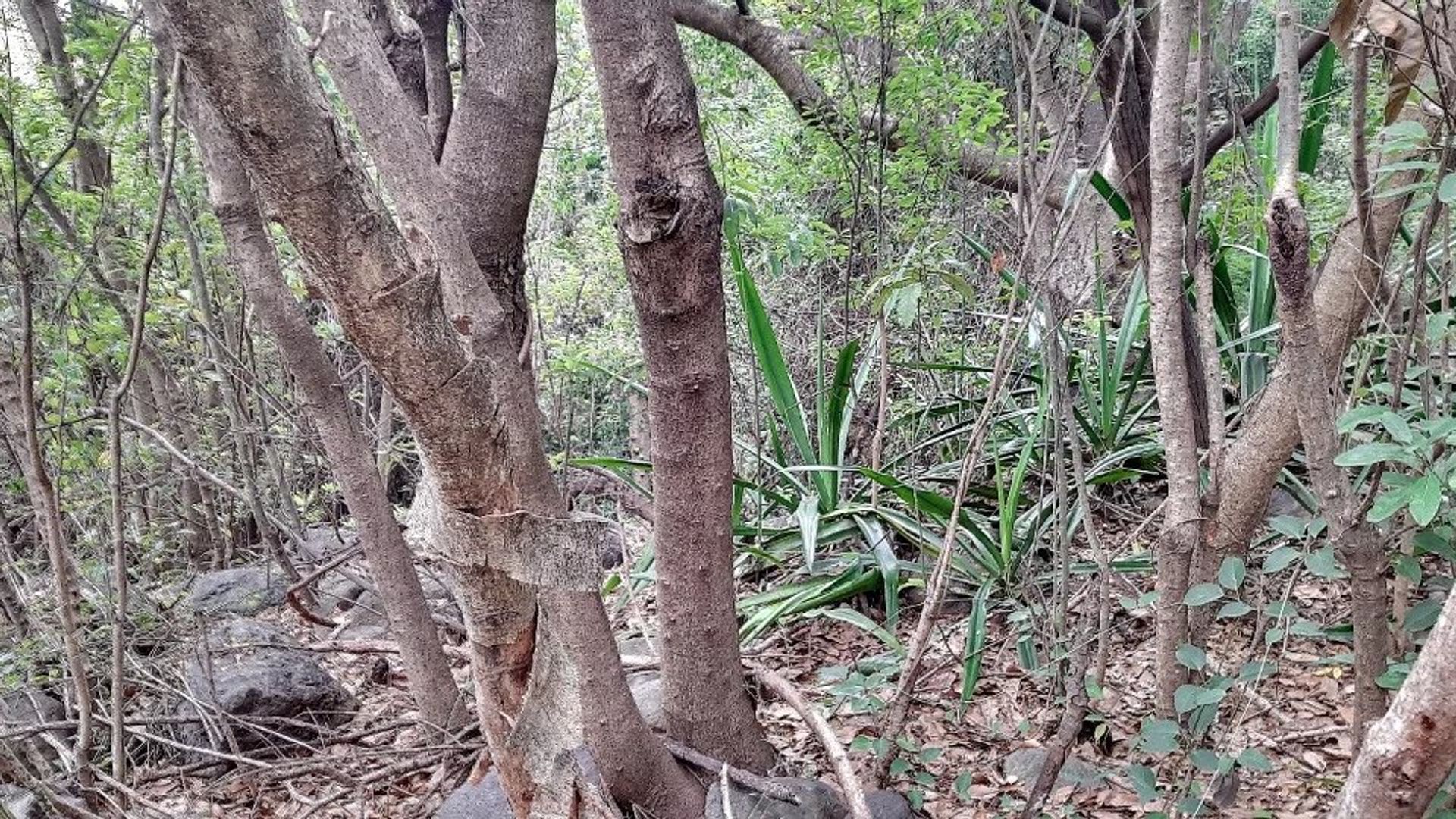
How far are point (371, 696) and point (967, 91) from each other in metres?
2.91

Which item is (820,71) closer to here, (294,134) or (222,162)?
(222,162)

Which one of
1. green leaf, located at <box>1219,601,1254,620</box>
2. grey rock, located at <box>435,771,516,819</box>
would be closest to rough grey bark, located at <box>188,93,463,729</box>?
grey rock, located at <box>435,771,516,819</box>

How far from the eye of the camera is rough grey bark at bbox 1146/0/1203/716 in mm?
1697

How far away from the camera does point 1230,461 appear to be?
1.87 m

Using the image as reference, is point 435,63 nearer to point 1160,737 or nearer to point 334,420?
point 334,420

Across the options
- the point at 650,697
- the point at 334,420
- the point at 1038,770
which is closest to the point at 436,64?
the point at 334,420

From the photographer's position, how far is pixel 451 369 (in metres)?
1.27

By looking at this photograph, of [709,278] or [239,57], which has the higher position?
[239,57]

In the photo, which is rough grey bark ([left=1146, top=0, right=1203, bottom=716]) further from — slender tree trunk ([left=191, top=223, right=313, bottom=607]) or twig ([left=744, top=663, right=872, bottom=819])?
slender tree trunk ([left=191, top=223, right=313, bottom=607])

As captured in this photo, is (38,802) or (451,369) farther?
(38,802)

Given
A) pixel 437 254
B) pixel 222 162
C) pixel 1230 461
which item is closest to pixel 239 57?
pixel 437 254

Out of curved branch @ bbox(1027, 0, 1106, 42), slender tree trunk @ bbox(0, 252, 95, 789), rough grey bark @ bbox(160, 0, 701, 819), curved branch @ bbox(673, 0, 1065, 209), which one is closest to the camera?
rough grey bark @ bbox(160, 0, 701, 819)

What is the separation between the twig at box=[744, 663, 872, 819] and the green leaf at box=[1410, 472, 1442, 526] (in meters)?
1.00

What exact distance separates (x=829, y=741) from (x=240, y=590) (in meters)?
3.13
